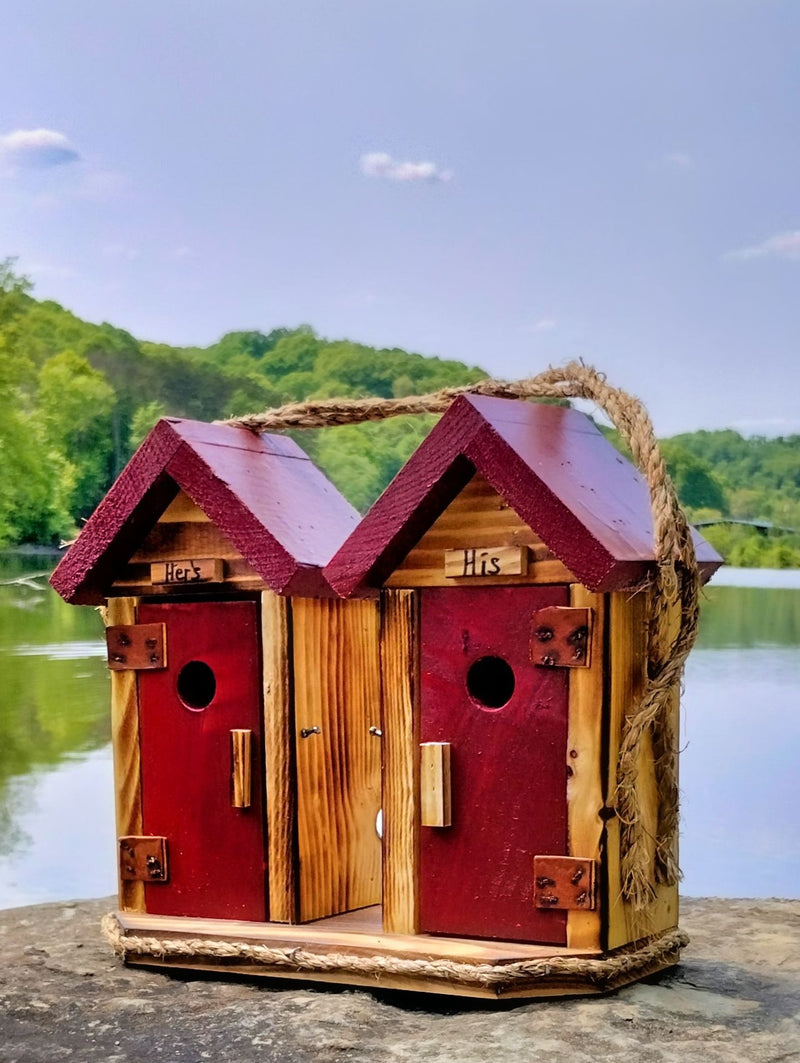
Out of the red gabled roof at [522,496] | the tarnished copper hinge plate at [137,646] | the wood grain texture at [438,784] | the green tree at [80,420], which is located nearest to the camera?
the red gabled roof at [522,496]

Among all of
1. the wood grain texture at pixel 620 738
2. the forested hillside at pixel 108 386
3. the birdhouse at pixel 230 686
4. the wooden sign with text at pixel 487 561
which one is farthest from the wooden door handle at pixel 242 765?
the forested hillside at pixel 108 386

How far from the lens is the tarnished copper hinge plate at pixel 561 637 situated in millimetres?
1915

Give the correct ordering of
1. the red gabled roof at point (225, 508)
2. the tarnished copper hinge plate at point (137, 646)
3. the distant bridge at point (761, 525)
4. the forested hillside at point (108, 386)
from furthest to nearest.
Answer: the forested hillside at point (108, 386) → the distant bridge at point (761, 525) → the tarnished copper hinge plate at point (137, 646) → the red gabled roof at point (225, 508)

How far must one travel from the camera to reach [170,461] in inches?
89.6

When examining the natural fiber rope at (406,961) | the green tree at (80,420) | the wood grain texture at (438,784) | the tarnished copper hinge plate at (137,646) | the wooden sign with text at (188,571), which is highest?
the green tree at (80,420)

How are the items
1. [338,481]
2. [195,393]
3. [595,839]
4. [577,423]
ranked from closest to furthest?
[595,839], [577,423], [338,481], [195,393]

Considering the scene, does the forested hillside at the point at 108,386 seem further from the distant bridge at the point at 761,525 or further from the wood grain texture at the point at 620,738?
the wood grain texture at the point at 620,738

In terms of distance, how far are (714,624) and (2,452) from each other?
2199mm

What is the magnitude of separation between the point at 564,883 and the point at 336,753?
490 millimetres

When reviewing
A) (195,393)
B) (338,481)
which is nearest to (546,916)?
(338,481)

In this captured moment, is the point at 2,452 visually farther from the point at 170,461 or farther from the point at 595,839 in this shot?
the point at 595,839

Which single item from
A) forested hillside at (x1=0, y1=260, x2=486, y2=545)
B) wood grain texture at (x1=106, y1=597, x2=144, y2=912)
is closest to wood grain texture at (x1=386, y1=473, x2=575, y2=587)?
wood grain texture at (x1=106, y1=597, x2=144, y2=912)

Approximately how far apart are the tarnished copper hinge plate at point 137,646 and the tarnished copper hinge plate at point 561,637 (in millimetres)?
694

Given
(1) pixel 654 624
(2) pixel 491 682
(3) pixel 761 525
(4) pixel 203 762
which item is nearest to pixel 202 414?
(3) pixel 761 525
